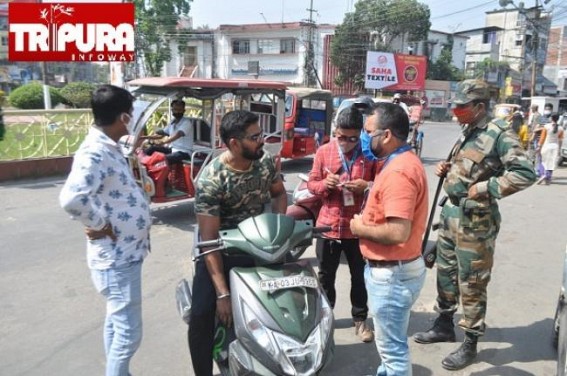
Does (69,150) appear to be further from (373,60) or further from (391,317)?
(373,60)

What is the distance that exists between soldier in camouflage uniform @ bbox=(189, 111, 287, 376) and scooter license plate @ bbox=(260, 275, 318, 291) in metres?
0.29

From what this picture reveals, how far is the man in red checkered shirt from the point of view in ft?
Answer: 11.0

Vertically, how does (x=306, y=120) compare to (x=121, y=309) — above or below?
above

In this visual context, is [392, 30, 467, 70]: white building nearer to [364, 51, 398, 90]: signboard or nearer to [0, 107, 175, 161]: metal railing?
[364, 51, 398, 90]: signboard

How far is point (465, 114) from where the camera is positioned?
311 cm

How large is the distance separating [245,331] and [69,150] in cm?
910

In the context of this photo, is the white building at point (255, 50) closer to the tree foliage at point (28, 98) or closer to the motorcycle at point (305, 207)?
the tree foliage at point (28, 98)

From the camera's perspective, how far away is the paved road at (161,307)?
3.24 metres

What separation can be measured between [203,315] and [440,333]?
189cm

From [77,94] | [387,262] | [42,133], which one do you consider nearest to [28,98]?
[77,94]

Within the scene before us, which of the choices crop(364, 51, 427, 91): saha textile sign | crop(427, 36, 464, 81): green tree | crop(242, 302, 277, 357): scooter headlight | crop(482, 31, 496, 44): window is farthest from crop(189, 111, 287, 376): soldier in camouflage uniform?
crop(482, 31, 496, 44): window

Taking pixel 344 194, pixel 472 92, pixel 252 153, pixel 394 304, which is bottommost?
pixel 394 304

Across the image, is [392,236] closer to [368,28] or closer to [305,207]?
[305,207]

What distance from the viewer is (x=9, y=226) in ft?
20.3
